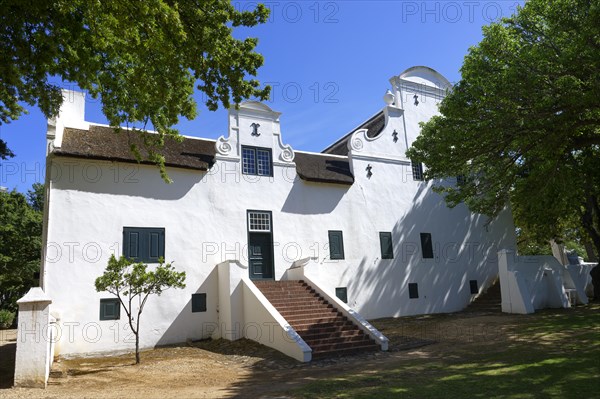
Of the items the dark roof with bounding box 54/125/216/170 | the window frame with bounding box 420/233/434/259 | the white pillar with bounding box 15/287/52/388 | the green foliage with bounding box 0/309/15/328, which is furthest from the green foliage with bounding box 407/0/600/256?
the green foliage with bounding box 0/309/15/328

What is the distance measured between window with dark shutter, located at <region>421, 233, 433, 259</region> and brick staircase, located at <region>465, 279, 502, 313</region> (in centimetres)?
325

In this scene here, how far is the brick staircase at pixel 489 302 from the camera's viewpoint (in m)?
20.7

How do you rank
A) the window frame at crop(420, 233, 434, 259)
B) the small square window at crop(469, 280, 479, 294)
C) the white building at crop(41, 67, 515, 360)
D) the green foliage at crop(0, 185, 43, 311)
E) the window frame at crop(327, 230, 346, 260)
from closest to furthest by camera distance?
the white building at crop(41, 67, 515, 360)
the window frame at crop(327, 230, 346, 260)
the window frame at crop(420, 233, 434, 259)
the small square window at crop(469, 280, 479, 294)
the green foliage at crop(0, 185, 43, 311)

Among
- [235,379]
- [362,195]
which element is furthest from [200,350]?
[362,195]

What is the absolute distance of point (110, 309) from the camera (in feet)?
49.7

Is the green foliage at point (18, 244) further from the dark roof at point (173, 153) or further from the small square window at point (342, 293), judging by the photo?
the small square window at point (342, 293)

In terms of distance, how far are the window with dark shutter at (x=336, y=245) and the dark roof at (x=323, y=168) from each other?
2.35m

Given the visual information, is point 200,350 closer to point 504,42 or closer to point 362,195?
point 362,195

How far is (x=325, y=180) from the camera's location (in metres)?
19.9

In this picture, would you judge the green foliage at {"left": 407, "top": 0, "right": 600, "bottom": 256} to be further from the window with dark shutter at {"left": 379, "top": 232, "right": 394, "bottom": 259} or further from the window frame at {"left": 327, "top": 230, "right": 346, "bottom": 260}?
the window frame at {"left": 327, "top": 230, "right": 346, "bottom": 260}

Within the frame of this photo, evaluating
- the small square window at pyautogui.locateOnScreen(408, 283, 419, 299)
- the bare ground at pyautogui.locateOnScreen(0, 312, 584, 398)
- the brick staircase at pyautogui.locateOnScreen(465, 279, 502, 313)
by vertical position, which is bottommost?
the bare ground at pyautogui.locateOnScreen(0, 312, 584, 398)

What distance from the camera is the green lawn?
7.97 metres

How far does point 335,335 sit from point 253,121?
9.81m

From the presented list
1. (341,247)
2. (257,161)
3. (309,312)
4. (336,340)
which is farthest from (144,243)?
(341,247)
